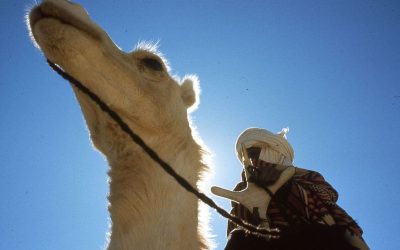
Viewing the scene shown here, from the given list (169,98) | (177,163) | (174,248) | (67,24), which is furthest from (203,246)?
(67,24)

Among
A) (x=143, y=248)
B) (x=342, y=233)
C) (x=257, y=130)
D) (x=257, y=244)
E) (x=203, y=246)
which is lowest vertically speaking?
(x=143, y=248)

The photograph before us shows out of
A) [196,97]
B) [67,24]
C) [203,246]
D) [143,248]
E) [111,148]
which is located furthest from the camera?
[196,97]

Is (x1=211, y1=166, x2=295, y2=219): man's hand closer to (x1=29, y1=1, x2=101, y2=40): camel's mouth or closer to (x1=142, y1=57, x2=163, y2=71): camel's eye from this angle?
(x1=142, y1=57, x2=163, y2=71): camel's eye

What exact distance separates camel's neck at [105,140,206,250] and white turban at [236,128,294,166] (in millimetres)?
774

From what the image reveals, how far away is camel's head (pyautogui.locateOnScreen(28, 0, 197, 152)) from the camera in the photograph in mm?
2584

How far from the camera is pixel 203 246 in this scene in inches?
95.7

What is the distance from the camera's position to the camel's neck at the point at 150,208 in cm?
221

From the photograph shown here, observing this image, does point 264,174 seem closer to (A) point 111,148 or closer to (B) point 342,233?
(B) point 342,233

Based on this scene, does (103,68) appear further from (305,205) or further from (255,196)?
(305,205)

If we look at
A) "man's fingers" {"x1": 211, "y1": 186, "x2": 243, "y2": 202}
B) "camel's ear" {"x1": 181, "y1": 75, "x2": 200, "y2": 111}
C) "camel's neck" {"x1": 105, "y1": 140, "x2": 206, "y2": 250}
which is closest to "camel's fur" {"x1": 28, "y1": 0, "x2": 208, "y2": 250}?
"camel's neck" {"x1": 105, "y1": 140, "x2": 206, "y2": 250}

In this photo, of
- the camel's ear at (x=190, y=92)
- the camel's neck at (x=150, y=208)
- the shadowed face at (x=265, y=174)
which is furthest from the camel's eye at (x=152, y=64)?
the shadowed face at (x=265, y=174)

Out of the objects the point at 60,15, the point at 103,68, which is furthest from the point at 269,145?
the point at 60,15

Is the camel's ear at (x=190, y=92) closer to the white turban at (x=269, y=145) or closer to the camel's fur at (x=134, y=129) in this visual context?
the camel's fur at (x=134, y=129)

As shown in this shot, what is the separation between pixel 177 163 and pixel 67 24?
3.63ft
